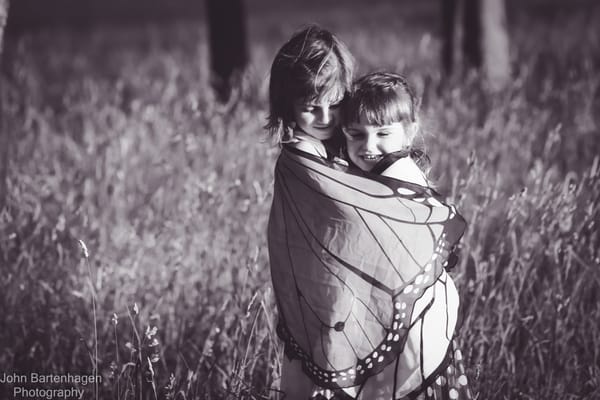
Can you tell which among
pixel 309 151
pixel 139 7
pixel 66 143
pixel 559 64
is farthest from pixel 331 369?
pixel 139 7

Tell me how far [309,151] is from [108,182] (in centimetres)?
201

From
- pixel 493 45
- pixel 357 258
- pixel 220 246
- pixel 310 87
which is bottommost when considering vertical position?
pixel 220 246

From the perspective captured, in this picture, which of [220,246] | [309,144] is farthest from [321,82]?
[220,246]

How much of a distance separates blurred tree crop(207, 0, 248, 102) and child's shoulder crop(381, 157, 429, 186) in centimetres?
363

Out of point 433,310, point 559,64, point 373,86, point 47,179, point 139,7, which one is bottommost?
point 433,310

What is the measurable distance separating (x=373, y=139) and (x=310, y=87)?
8.8 inches

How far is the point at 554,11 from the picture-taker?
10453 mm

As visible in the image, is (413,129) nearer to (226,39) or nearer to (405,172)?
(405,172)

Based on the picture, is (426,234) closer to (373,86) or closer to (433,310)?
(433,310)

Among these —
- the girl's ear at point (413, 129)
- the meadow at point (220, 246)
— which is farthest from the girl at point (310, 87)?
the meadow at point (220, 246)

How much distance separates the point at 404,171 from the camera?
5.57ft

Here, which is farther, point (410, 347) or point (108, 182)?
point (108, 182)

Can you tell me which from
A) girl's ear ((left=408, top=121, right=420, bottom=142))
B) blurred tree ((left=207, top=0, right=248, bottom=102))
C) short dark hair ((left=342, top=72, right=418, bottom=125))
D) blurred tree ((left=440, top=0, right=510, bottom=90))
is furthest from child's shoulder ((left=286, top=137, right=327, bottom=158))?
blurred tree ((left=207, top=0, right=248, bottom=102))

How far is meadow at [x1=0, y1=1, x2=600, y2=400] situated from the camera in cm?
231
